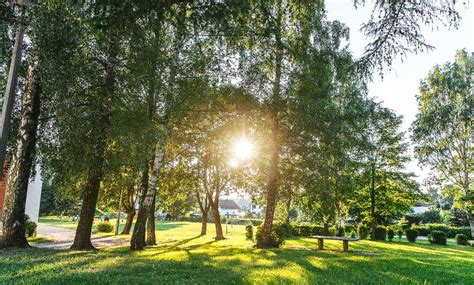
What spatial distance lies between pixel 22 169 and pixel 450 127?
30.6 metres

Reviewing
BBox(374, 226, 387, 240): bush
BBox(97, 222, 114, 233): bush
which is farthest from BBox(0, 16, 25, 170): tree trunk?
BBox(374, 226, 387, 240): bush

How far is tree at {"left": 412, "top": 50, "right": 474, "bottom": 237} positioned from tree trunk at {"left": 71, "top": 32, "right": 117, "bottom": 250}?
26.3 meters

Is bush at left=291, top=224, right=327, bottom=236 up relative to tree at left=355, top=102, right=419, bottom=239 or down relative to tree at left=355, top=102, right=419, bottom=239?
down

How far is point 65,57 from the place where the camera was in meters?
9.80

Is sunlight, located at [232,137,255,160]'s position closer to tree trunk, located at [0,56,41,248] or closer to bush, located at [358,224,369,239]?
tree trunk, located at [0,56,41,248]

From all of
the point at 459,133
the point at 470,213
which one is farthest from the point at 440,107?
the point at 470,213

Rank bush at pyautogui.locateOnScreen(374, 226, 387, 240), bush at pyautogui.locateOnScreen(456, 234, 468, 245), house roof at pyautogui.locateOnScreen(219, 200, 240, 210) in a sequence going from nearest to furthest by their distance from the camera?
bush at pyautogui.locateOnScreen(456, 234, 468, 245) < bush at pyautogui.locateOnScreen(374, 226, 387, 240) < house roof at pyautogui.locateOnScreen(219, 200, 240, 210)

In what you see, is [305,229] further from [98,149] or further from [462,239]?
[98,149]

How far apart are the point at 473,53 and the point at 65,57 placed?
105 ft

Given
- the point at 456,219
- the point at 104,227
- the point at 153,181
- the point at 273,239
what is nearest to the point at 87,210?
the point at 153,181

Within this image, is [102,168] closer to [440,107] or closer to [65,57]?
[65,57]

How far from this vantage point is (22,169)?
1165cm

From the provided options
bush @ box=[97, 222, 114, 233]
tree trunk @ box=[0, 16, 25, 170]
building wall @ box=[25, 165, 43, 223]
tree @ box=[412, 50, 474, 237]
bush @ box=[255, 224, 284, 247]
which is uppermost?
tree @ box=[412, 50, 474, 237]

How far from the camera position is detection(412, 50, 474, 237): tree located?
93.7 ft
